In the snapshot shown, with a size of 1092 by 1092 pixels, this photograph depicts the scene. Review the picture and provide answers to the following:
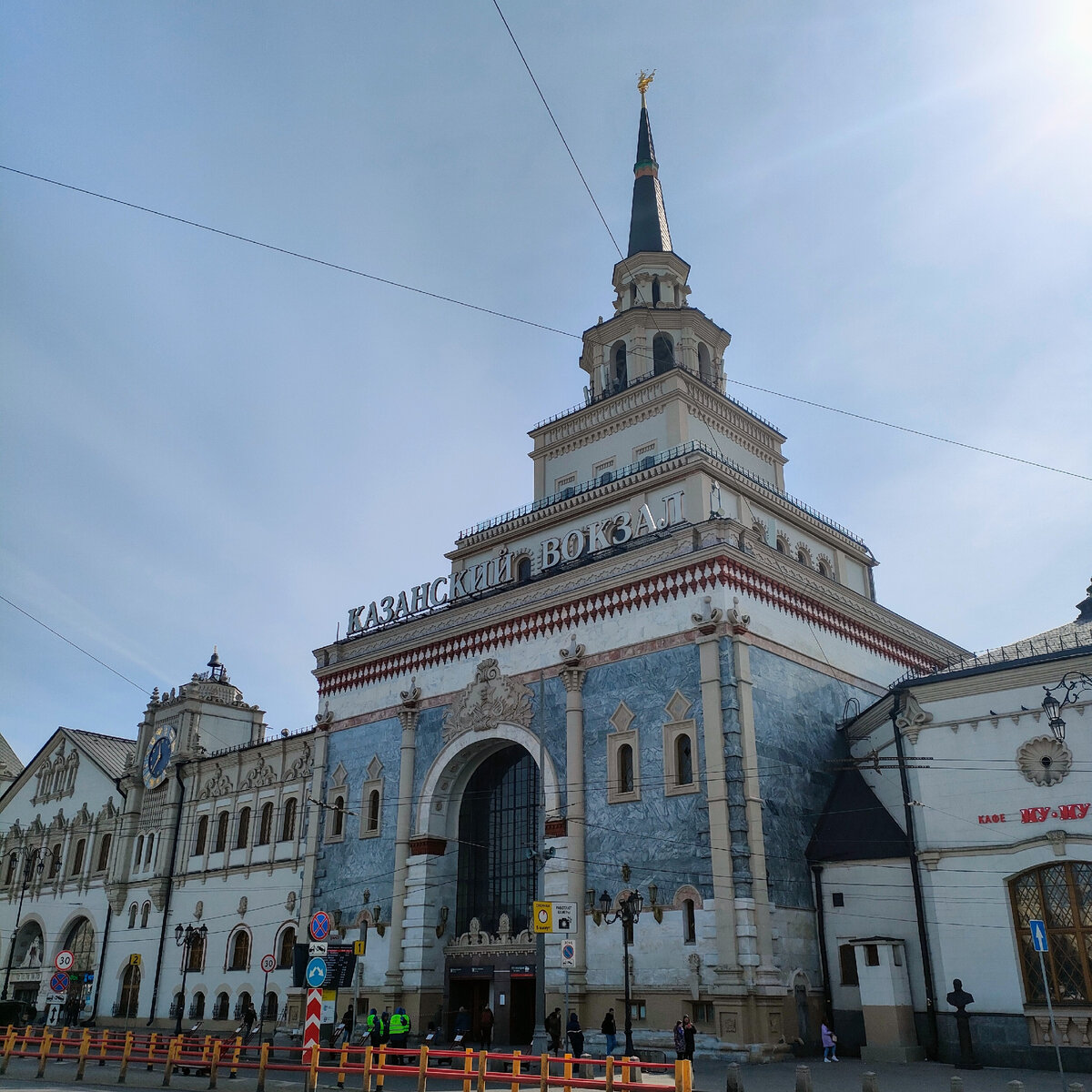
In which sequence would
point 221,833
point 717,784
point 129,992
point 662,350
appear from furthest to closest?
point 129,992 → point 221,833 → point 662,350 → point 717,784

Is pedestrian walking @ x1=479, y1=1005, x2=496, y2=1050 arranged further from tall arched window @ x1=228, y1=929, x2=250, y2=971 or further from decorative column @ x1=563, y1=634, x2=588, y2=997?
tall arched window @ x1=228, y1=929, x2=250, y2=971

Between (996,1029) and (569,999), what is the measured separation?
1193cm

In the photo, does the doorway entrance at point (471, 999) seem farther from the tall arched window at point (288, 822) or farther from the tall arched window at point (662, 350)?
the tall arched window at point (662, 350)

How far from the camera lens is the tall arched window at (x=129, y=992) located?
5059 cm

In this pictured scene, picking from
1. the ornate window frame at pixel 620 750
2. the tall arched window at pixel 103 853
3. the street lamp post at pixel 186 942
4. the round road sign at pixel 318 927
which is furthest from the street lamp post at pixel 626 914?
the tall arched window at pixel 103 853

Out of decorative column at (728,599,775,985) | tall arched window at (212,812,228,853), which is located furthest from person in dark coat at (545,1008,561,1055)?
tall arched window at (212,812,228,853)

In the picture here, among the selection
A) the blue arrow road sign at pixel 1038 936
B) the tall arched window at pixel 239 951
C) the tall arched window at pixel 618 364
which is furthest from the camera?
the tall arched window at pixel 618 364

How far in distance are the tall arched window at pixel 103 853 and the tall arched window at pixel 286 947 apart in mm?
17503

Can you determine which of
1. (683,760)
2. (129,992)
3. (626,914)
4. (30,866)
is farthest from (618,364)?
(30,866)

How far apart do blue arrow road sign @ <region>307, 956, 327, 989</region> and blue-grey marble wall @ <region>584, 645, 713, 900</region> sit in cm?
1325

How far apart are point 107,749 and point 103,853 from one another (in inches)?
339

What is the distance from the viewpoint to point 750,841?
29.2m

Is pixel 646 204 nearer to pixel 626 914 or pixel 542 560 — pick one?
pixel 542 560

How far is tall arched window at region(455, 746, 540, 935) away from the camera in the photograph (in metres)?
36.6
